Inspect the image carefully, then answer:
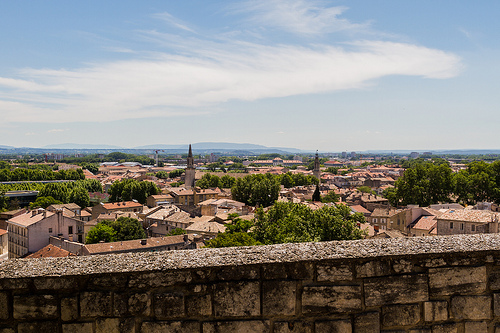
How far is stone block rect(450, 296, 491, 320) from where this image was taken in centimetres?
294

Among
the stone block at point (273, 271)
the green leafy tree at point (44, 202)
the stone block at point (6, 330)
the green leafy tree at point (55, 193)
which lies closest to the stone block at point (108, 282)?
the stone block at point (6, 330)

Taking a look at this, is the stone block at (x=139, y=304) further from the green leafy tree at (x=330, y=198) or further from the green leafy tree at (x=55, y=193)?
the green leafy tree at (x=55, y=193)

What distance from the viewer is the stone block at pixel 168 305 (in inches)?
109

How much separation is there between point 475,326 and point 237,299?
1750 millimetres

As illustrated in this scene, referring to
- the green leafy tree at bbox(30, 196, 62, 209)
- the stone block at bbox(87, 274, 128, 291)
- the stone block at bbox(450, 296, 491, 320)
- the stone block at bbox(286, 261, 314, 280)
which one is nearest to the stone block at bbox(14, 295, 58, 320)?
the stone block at bbox(87, 274, 128, 291)

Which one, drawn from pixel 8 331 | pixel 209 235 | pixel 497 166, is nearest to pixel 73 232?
pixel 209 235

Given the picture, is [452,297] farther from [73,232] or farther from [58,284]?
[73,232]

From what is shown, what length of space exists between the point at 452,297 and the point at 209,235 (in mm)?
36096

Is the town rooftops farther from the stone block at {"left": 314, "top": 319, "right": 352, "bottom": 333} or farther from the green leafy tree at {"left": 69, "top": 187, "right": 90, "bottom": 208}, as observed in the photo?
the green leafy tree at {"left": 69, "top": 187, "right": 90, "bottom": 208}

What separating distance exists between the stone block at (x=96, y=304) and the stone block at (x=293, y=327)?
116 cm

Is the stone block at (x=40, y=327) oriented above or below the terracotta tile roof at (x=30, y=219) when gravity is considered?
above

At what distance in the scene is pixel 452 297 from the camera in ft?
9.67

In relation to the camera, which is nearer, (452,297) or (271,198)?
(452,297)

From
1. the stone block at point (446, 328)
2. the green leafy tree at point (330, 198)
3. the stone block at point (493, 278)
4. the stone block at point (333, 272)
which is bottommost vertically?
the green leafy tree at point (330, 198)
